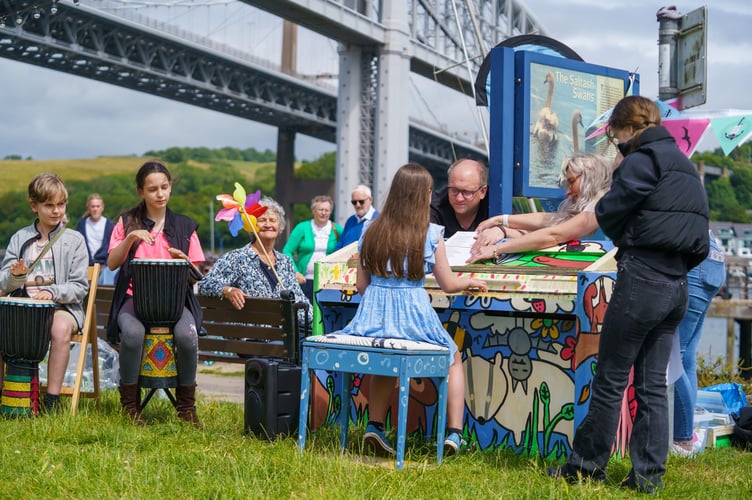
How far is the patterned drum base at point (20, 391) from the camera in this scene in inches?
212

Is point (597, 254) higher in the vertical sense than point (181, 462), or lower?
higher

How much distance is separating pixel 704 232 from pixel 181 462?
230 centimetres

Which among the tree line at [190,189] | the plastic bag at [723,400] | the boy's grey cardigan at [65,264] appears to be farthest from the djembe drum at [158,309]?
the tree line at [190,189]

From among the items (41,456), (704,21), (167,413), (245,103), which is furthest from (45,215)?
(245,103)

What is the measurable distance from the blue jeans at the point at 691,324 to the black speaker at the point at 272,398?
1.99 metres

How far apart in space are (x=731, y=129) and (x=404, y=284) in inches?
97.7

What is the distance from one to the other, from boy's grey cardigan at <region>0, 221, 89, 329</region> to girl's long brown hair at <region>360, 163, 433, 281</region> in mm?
1983

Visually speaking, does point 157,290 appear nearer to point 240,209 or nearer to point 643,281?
point 240,209

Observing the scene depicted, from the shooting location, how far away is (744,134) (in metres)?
5.75

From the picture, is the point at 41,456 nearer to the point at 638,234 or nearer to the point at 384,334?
the point at 384,334

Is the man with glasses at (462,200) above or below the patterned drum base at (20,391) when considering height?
above

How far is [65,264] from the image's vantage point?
225 inches

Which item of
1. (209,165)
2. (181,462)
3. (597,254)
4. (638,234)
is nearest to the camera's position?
(638,234)

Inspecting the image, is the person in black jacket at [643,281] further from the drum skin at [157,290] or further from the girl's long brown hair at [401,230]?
the drum skin at [157,290]
